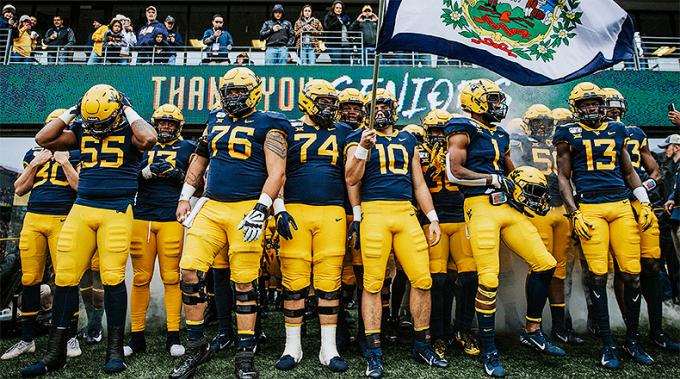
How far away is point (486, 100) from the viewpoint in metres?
4.58

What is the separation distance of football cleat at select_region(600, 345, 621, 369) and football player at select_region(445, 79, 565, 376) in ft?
1.14

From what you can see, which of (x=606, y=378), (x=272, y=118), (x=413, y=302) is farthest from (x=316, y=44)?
(x=606, y=378)

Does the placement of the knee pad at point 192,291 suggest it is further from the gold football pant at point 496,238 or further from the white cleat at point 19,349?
the gold football pant at point 496,238

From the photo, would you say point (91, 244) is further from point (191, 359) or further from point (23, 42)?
point (23, 42)

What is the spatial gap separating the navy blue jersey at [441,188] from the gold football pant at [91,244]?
312 centimetres

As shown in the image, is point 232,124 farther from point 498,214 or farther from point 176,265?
point 498,214

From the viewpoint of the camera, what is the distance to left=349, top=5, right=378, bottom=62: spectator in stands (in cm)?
1119

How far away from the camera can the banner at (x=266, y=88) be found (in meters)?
10.6

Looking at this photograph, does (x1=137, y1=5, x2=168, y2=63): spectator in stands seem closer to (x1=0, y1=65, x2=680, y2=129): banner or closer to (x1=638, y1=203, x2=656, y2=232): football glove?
(x1=0, y1=65, x2=680, y2=129): banner

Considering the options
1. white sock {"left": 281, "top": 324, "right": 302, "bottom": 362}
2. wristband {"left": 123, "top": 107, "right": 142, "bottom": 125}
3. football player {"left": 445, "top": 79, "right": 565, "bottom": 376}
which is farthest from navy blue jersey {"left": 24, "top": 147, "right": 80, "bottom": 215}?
football player {"left": 445, "top": 79, "right": 565, "bottom": 376}

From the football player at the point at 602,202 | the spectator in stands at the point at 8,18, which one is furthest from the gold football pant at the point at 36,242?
the spectator in stands at the point at 8,18

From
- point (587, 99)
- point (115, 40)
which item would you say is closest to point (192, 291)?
point (587, 99)

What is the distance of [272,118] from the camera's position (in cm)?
410

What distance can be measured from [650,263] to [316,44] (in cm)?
874
